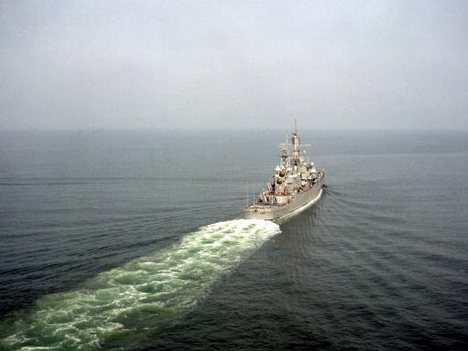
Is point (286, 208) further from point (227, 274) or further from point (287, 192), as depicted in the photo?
point (227, 274)

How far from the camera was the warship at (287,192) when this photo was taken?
93.1 metres

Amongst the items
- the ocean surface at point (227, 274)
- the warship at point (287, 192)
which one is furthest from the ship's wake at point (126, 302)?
the warship at point (287, 192)

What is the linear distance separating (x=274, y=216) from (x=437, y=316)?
47921 millimetres

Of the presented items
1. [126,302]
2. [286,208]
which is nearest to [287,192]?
[286,208]

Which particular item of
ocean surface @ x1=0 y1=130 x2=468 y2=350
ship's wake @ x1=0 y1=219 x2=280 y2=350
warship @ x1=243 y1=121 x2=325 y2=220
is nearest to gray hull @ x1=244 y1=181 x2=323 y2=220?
warship @ x1=243 y1=121 x2=325 y2=220

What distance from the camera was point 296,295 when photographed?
5559 cm

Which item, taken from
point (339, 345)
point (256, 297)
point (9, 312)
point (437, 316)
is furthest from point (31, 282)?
point (437, 316)

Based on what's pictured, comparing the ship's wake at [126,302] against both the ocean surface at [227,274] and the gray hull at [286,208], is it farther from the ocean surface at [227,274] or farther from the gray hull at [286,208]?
the gray hull at [286,208]

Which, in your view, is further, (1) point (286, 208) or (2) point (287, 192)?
(2) point (287, 192)

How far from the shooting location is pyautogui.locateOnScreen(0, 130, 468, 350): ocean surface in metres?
44.6

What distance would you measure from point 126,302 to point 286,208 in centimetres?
5647

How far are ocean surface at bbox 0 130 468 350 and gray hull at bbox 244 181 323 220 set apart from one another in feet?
8.90

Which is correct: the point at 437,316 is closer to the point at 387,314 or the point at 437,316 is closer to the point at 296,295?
the point at 387,314

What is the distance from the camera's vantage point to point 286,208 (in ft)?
327
